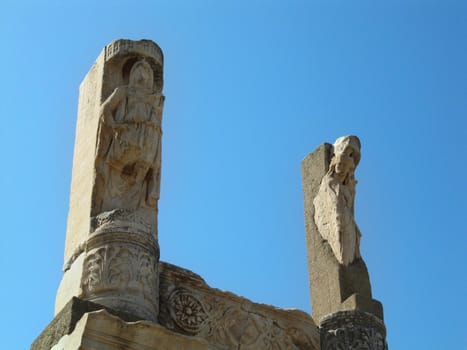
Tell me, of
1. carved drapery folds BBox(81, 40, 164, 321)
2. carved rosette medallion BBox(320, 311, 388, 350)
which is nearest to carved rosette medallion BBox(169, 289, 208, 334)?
carved drapery folds BBox(81, 40, 164, 321)

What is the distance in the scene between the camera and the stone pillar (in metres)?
8.38

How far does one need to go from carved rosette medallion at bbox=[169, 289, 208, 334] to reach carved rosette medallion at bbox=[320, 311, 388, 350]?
1431mm

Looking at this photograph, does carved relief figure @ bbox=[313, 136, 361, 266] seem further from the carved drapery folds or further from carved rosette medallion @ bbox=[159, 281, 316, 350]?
the carved drapery folds

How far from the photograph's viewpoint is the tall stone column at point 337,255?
10000 mm

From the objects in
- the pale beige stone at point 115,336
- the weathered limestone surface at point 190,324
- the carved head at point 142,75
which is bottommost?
the pale beige stone at point 115,336

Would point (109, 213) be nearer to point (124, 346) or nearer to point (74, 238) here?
point (74, 238)

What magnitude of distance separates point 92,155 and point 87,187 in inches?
11.6

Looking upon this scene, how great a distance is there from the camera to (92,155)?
30.1ft

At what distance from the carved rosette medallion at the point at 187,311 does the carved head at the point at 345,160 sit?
9.16 feet

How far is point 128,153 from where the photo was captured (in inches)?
359

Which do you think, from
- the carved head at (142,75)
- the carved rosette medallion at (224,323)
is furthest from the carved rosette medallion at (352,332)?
the carved head at (142,75)

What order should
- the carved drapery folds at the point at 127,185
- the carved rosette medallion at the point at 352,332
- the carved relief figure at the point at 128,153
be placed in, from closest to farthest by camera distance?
the carved drapery folds at the point at 127,185 → the carved relief figure at the point at 128,153 → the carved rosette medallion at the point at 352,332

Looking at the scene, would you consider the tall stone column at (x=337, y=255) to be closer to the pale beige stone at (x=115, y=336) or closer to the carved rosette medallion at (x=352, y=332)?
the carved rosette medallion at (x=352, y=332)

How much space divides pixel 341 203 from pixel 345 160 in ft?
1.66
